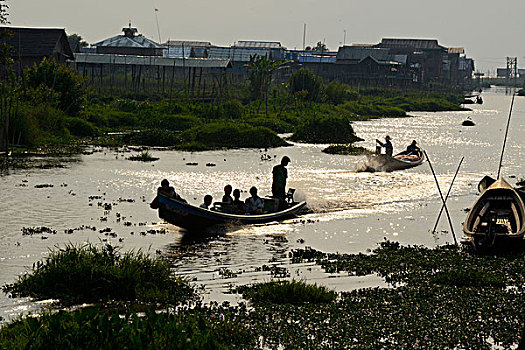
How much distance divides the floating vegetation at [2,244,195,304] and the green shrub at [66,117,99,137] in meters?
29.2

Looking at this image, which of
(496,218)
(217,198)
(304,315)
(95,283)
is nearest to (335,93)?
(217,198)

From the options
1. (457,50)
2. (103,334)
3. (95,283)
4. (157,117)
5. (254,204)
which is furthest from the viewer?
(457,50)

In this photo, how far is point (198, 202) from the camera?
907 inches

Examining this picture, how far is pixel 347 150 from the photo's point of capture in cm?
3919

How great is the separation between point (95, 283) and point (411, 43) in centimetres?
14025

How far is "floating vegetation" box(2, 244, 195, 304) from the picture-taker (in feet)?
39.9

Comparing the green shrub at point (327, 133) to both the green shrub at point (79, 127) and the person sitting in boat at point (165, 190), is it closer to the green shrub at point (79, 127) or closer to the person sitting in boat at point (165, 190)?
the green shrub at point (79, 127)

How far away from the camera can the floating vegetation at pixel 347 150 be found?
127 ft

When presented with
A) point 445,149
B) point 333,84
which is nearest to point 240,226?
point 445,149

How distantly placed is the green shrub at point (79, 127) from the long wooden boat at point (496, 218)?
26.7 meters

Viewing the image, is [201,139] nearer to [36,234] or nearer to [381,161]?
[381,161]

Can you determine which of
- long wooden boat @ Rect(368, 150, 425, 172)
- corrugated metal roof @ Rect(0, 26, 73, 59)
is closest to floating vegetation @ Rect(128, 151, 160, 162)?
long wooden boat @ Rect(368, 150, 425, 172)

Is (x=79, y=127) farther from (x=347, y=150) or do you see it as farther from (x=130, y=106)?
(x=347, y=150)

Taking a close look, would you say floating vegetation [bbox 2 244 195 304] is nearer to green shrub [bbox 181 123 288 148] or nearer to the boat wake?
the boat wake
